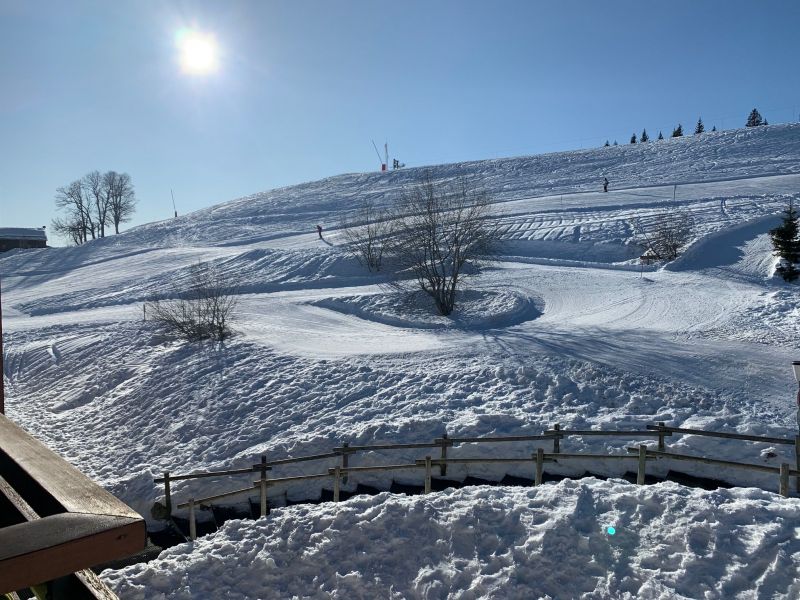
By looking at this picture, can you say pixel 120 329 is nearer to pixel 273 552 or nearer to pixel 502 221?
pixel 273 552

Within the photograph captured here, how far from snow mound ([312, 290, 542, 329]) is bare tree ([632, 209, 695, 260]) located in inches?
397

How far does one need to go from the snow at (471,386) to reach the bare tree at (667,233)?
0.80 meters

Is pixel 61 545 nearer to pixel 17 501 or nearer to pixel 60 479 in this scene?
pixel 60 479

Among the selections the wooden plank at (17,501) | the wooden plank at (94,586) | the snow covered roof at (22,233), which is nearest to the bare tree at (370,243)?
the wooden plank at (17,501)

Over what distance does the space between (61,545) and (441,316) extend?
23.5m

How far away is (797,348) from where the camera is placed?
1684 cm

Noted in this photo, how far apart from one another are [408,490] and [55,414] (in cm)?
1251

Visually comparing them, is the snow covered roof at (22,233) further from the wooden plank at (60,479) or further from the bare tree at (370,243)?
the wooden plank at (60,479)

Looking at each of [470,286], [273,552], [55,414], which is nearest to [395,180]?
[470,286]

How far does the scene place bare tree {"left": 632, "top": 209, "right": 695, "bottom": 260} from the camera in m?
31.5

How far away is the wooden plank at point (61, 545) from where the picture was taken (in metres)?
1.57

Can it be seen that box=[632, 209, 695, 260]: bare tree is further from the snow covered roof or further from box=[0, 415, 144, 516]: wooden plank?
the snow covered roof

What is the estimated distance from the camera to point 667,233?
3306cm

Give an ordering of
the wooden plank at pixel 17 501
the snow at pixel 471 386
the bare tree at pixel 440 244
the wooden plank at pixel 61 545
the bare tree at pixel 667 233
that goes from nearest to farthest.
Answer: the wooden plank at pixel 61 545
the wooden plank at pixel 17 501
the snow at pixel 471 386
the bare tree at pixel 440 244
the bare tree at pixel 667 233
